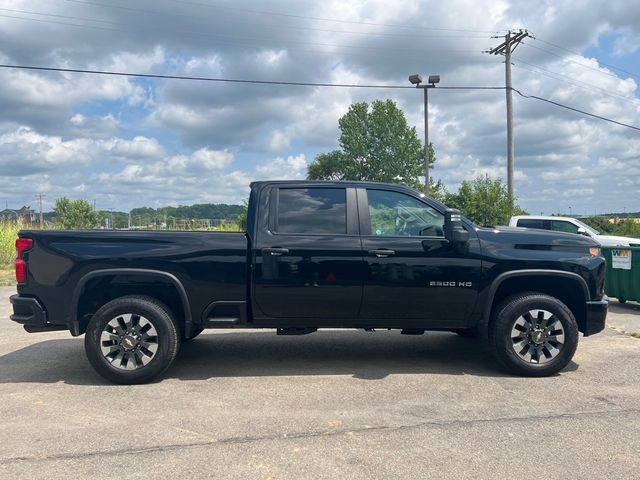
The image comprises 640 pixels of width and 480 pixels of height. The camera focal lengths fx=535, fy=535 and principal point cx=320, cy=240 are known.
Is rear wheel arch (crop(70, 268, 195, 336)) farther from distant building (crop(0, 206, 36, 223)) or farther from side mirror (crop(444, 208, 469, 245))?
distant building (crop(0, 206, 36, 223))

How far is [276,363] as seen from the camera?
5.89 meters

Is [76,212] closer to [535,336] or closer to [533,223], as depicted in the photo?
[533,223]

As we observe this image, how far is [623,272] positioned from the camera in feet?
33.8

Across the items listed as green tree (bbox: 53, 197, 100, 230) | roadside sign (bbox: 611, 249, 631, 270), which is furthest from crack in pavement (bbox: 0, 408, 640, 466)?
green tree (bbox: 53, 197, 100, 230)

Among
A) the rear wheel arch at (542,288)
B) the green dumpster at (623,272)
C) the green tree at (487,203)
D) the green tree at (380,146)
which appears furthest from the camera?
the green tree at (380,146)

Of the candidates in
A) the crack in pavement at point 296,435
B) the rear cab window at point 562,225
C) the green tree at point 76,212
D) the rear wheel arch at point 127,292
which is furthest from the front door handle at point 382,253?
the green tree at point 76,212

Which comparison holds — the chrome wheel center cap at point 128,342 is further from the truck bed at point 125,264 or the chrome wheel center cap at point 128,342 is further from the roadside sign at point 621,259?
the roadside sign at point 621,259

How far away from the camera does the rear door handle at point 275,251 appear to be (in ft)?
17.0

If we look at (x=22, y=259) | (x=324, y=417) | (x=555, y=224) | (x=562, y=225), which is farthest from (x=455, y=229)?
(x=562, y=225)

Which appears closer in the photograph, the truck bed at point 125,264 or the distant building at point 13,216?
the truck bed at point 125,264

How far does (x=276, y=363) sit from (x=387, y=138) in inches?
2529

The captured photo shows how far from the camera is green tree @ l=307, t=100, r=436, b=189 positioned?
67250 mm

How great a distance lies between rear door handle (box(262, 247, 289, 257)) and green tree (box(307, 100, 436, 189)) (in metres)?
61.4

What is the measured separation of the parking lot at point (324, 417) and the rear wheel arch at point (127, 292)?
2.02 ft
